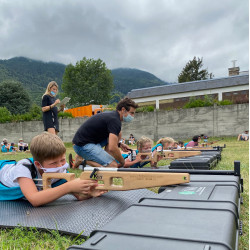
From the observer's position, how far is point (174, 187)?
213 cm

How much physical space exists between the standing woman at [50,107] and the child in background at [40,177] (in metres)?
3.30

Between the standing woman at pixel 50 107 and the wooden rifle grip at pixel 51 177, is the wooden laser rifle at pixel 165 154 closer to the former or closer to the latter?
the standing woman at pixel 50 107

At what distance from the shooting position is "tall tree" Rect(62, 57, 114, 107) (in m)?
55.0

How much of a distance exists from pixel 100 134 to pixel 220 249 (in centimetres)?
365

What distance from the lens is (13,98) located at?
50.9 m

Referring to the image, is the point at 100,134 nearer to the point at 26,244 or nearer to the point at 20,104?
the point at 26,244

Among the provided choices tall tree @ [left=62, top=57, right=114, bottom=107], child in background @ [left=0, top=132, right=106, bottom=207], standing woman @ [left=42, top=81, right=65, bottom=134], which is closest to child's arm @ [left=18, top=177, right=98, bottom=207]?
child in background @ [left=0, top=132, right=106, bottom=207]

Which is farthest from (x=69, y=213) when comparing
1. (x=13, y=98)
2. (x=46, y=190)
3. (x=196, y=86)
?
(x=13, y=98)

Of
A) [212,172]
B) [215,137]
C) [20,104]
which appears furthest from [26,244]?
[20,104]

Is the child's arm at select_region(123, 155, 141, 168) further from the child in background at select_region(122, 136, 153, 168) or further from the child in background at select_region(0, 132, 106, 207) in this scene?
the child in background at select_region(0, 132, 106, 207)

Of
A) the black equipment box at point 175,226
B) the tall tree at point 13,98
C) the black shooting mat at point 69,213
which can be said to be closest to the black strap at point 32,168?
the black shooting mat at point 69,213

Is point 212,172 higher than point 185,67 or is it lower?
lower

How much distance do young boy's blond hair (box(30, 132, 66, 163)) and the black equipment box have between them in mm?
1109

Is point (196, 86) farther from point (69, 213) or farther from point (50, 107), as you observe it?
point (69, 213)
